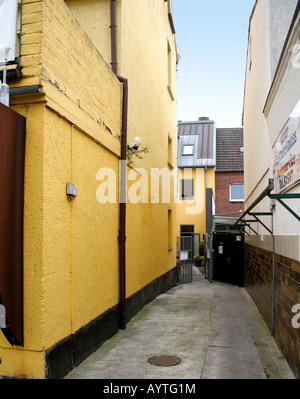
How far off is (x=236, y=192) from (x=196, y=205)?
3.11m

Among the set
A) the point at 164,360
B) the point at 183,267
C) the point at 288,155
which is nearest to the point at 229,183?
the point at 183,267

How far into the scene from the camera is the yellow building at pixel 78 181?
4.24m

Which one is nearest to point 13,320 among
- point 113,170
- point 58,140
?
point 58,140

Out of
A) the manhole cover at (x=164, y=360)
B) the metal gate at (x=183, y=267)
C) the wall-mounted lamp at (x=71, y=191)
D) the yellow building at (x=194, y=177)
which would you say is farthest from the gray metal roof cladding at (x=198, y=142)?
the wall-mounted lamp at (x=71, y=191)

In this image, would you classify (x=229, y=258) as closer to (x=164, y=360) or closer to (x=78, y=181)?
(x=164, y=360)

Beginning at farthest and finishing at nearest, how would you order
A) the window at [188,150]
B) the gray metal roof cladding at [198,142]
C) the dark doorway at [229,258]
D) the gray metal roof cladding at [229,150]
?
the window at [188,150]
the gray metal roof cladding at [229,150]
the gray metal roof cladding at [198,142]
the dark doorway at [229,258]

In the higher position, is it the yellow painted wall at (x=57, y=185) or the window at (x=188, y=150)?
the window at (x=188, y=150)

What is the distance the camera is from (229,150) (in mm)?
27281

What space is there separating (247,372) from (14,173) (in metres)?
3.60

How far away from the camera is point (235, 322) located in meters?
7.78

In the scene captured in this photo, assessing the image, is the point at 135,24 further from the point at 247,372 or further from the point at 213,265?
the point at 213,265

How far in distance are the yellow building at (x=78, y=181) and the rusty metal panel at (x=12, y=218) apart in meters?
0.08

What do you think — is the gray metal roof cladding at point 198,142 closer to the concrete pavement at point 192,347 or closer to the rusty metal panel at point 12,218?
the concrete pavement at point 192,347

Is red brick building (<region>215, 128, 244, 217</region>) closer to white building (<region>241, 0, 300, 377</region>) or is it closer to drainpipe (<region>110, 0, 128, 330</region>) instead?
white building (<region>241, 0, 300, 377</region>)
